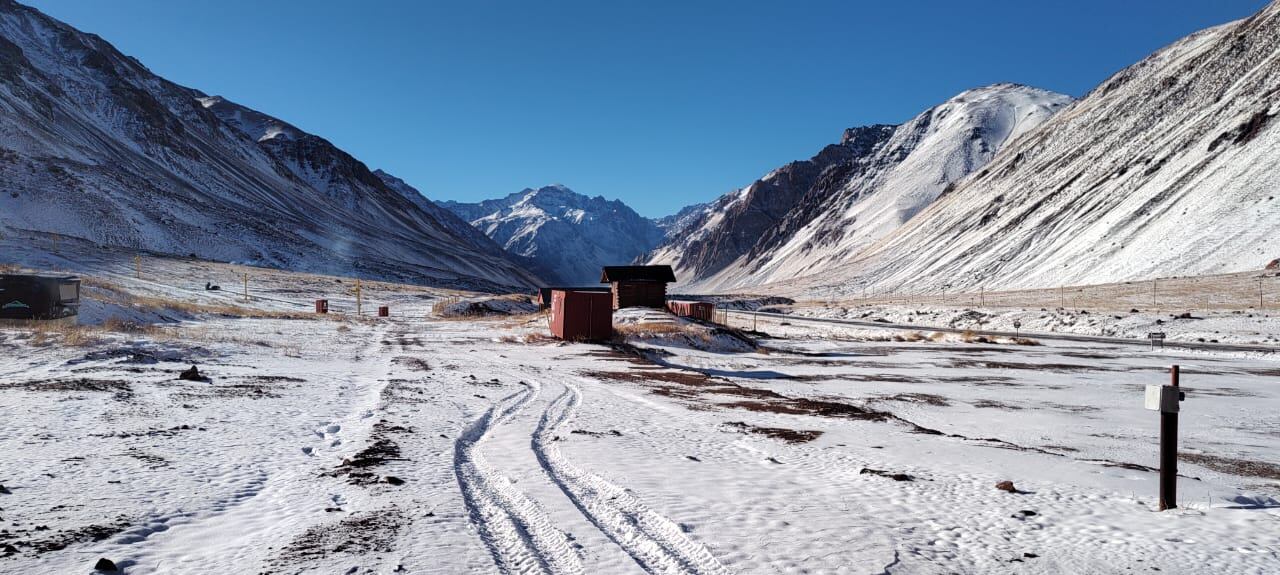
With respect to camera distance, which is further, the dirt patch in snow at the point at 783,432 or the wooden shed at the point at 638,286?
the wooden shed at the point at 638,286

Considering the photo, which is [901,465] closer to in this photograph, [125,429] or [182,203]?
[125,429]

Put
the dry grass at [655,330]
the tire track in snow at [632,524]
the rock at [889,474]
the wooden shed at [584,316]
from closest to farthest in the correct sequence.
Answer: the tire track in snow at [632,524] < the rock at [889,474] < the wooden shed at [584,316] < the dry grass at [655,330]

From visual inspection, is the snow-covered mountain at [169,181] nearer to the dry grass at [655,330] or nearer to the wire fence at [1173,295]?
the dry grass at [655,330]

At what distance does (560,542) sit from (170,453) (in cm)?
508

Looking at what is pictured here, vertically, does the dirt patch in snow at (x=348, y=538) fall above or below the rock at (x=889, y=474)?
above

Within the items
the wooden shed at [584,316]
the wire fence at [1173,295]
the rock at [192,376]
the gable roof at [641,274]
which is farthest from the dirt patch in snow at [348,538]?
the wire fence at [1173,295]

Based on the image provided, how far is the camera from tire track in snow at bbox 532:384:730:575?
484cm

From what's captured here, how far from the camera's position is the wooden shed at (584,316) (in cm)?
2897

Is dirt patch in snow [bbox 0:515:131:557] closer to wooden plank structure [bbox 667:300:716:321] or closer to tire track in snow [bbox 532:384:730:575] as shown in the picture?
tire track in snow [bbox 532:384:730:575]

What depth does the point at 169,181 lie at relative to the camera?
105 metres

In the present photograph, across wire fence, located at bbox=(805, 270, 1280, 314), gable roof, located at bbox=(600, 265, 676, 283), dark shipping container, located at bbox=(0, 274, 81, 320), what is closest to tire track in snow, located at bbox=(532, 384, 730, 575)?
dark shipping container, located at bbox=(0, 274, 81, 320)

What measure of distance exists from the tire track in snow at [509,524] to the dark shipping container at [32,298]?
906 inches

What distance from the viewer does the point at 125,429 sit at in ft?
26.7

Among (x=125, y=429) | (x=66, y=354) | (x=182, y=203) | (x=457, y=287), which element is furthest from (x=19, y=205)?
(x=125, y=429)
